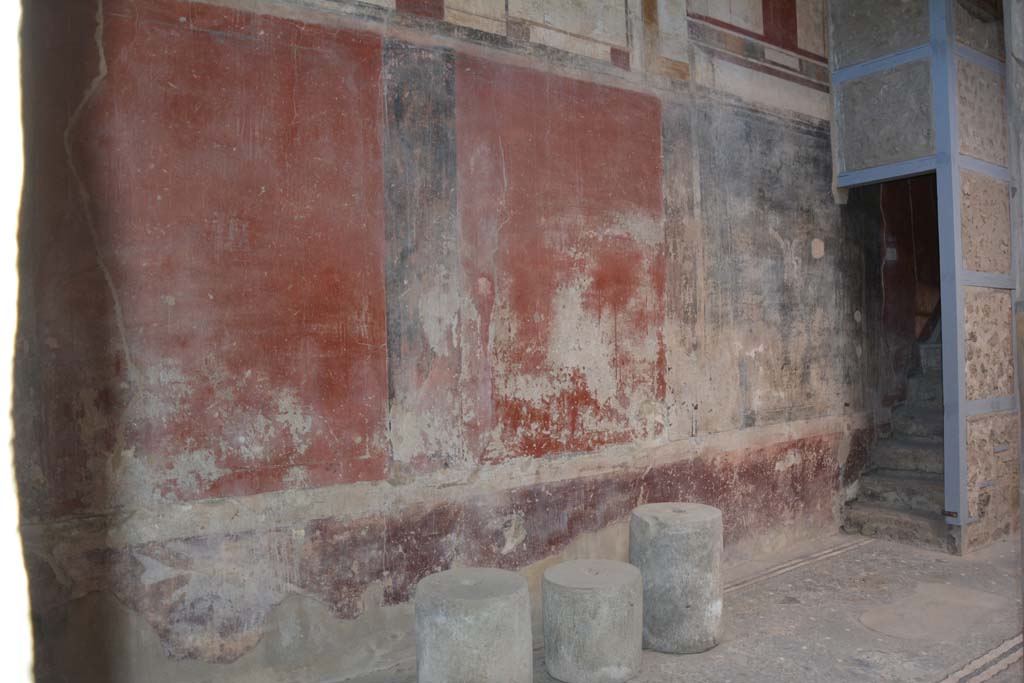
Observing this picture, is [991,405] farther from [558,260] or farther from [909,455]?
[558,260]

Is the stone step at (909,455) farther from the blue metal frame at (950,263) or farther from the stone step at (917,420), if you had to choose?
the blue metal frame at (950,263)

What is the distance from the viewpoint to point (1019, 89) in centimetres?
207

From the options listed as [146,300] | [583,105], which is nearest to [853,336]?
[583,105]

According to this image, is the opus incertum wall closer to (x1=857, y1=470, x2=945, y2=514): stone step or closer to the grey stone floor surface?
(x1=857, y1=470, x2=945, y2=514): stone step

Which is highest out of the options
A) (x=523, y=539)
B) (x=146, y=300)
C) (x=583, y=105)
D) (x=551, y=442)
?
(x=583, y=105)

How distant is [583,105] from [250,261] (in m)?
2.02

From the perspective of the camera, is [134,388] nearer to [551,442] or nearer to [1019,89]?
[551,442]

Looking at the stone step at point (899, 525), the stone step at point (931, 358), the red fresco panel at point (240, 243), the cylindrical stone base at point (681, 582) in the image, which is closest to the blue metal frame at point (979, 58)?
the stone step at point (931, 358)

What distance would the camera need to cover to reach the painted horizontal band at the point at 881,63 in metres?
5.09

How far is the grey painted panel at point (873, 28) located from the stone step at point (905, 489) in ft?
9.97

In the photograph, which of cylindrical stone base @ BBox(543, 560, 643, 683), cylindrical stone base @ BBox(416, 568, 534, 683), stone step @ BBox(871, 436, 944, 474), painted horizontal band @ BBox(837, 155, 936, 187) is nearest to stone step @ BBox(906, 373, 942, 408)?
stone step @ BBox(871, 436, 944, 474)

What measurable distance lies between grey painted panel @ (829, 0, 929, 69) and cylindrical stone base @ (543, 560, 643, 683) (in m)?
4.25

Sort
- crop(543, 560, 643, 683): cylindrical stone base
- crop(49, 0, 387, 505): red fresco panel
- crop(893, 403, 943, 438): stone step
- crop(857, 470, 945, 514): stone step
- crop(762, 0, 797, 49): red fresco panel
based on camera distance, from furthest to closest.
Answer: crop(893, 403, 943, 438): stone step, crop(857, 470, 945, 514): stone step, crop(762, 0, 797, 49): red fresco panel, crop(543, 560, 643, 683): cylindrical stone base, crop(49, 0, 387, 505): red fresco panel

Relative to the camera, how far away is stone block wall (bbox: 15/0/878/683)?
108 inches
